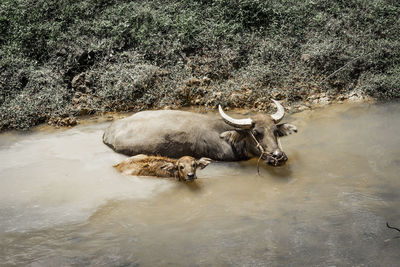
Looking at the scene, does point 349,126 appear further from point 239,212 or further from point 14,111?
point 14,111

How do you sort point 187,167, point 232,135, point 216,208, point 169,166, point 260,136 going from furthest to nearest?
point 232,135 < point 260,136 < point 169,166 < point 187,167 < point 216,208

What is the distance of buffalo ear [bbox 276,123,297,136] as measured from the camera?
20.5 feet

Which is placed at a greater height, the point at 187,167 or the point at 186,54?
the point at 186,54

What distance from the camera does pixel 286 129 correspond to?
6.26 metres

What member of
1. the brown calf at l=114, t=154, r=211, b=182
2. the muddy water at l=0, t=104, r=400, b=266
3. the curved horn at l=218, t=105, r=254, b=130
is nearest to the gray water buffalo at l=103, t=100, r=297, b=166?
the curved horn at l=218, t=105, r=254, b=130

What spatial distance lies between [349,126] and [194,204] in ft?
12.0

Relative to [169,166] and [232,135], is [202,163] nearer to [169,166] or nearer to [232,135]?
[169,166]

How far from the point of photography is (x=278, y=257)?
3.41 meters

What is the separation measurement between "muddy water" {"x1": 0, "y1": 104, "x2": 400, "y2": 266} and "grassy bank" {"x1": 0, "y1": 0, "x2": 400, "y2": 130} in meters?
2.04

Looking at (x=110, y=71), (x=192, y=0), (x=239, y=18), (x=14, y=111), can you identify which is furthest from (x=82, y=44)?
(x=239, y=18)

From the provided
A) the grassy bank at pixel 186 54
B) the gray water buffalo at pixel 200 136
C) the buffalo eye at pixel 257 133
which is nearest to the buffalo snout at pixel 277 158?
the gray water buffalo at pixel 200 136

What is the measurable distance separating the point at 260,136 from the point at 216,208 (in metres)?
1.81

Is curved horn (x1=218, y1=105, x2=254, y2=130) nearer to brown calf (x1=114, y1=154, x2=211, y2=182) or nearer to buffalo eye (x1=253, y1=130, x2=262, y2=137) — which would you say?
buffalo eye (x1=253, y1=130, x2=262, y2=137)

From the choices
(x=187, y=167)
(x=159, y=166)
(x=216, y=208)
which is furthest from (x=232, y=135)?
(x=216, y=208)
